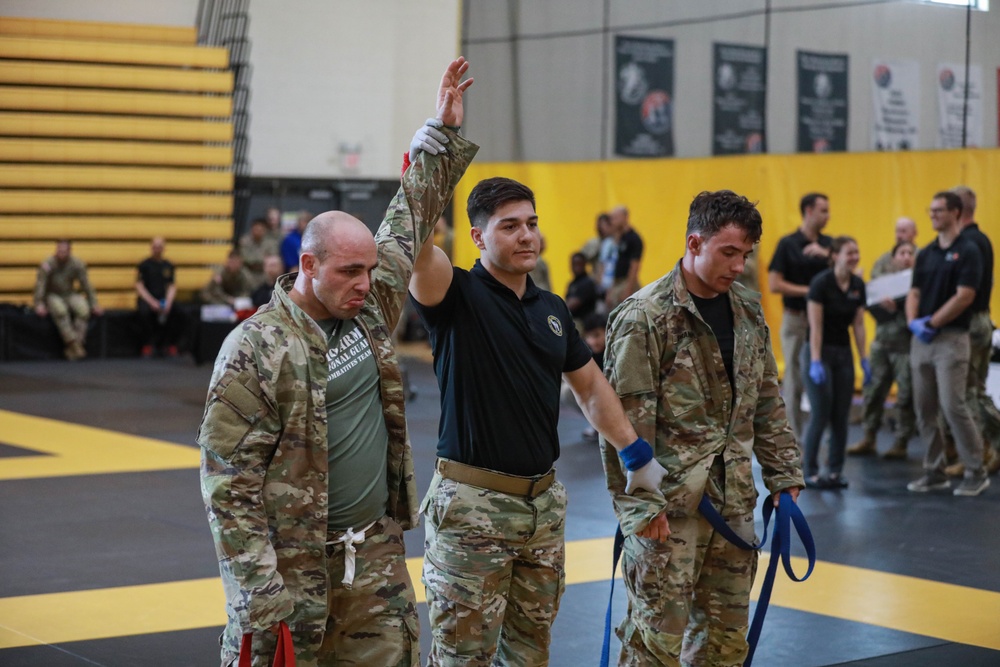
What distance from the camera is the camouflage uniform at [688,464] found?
4.43m

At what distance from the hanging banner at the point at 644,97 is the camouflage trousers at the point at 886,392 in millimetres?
6014

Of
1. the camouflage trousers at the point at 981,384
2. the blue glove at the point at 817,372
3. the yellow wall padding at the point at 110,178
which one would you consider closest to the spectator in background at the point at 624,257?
the camouflage trousers at the point at 981,384

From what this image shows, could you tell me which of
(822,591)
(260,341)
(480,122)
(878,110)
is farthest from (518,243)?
(480,122)

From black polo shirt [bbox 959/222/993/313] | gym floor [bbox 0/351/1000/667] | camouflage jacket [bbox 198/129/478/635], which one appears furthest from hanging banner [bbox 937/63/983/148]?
camouflage jacket [bbox 198/129/478/635]

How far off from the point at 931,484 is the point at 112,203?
15.5 meters

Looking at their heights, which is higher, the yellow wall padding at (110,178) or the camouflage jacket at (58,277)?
the yellow wall padding at (110,178)

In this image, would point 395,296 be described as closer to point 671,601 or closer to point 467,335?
point 467,335

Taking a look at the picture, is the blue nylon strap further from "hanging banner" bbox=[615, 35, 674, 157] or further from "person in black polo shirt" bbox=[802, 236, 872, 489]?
"hanging banner" bbox=[615, 35, 674, 157]

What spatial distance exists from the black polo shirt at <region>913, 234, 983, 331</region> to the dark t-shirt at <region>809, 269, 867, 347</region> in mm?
530

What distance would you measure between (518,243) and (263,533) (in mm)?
1354

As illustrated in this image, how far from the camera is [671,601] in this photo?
439 centimetres

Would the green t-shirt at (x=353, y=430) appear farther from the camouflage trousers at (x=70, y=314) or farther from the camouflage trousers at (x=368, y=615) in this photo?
the camouflage trousers at (x=70, y=314)

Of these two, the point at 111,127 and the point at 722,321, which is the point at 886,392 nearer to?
the point at 722,321

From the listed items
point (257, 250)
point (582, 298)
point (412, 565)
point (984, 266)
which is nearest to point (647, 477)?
point (412, 565)
